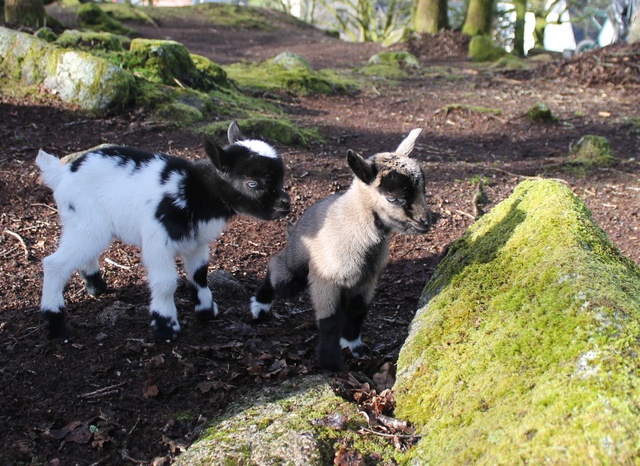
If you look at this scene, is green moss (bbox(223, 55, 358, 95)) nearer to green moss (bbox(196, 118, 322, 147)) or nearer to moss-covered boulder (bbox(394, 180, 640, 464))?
green moss (bbox(196, 118, 322, 147))

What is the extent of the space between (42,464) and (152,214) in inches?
85.7

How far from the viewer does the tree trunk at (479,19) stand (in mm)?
24781

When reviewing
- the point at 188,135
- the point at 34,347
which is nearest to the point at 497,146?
the point at 188,135

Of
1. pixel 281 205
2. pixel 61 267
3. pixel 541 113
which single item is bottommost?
pixel 61 267

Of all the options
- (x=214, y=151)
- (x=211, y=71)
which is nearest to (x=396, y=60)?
(x=211, y=71)

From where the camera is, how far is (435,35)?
24484 mm

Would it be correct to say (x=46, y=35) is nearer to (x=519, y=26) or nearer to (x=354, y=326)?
(x=354, y=326)

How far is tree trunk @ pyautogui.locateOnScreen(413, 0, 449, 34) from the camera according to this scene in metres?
25.4

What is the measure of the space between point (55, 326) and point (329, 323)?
7.59 ft

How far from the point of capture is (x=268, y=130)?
10.1 metres

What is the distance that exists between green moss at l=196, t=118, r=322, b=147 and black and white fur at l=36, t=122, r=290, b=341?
13.5 feet

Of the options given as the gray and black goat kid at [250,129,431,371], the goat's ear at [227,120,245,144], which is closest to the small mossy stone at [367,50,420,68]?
the goat's ear at [227,120,245,144]

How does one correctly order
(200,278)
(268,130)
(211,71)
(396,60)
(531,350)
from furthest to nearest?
(396,60) → (211,71) → (268,130) → (200,278) → (531,350)

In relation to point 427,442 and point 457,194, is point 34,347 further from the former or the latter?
point 457,194
